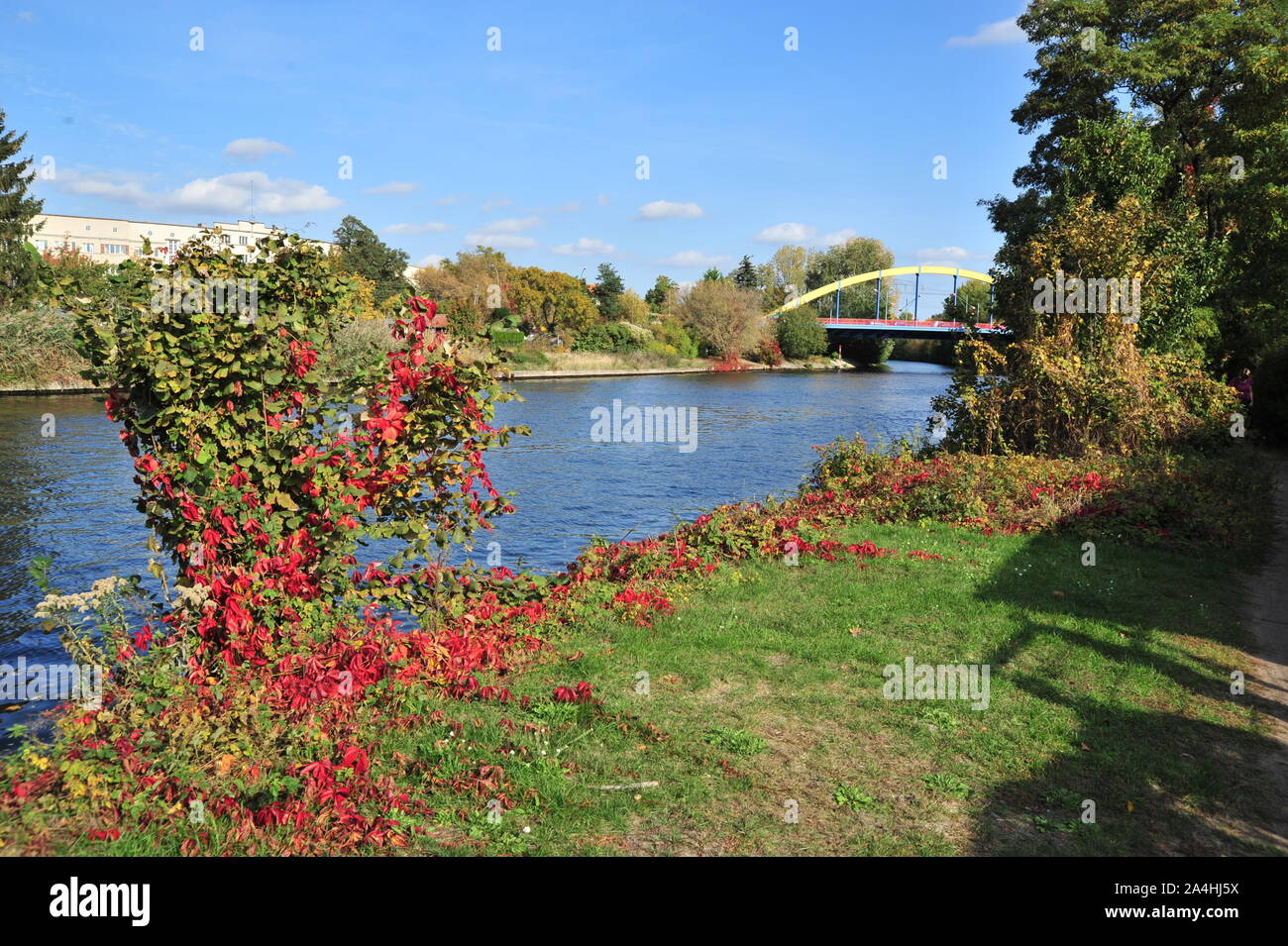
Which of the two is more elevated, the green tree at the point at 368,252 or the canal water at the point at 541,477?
the green tree at the point at 368,252

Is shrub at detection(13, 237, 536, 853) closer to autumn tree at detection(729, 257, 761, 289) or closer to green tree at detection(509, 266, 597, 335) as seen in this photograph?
green tree at detection(509, 266, 597, 335)

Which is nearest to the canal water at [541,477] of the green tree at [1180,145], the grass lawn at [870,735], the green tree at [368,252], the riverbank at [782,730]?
the riverbank at [782,730]

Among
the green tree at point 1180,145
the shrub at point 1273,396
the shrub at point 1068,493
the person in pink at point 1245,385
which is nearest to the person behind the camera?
the shrub at point 1068,493

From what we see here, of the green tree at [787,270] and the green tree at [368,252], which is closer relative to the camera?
the green tree at [368,252]

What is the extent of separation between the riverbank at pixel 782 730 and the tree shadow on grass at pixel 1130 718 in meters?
0.02

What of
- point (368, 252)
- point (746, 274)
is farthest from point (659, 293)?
point (368, 252)

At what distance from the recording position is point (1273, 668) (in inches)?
308

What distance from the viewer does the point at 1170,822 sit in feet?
16.9

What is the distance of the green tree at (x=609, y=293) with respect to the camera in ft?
300

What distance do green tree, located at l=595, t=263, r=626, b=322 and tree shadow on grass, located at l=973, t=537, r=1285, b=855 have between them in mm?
82490

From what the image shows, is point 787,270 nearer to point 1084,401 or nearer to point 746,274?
point 746,274

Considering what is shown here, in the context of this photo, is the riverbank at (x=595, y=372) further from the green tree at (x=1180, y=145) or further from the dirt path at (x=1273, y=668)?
the green tree at (x=1180, y=145)
